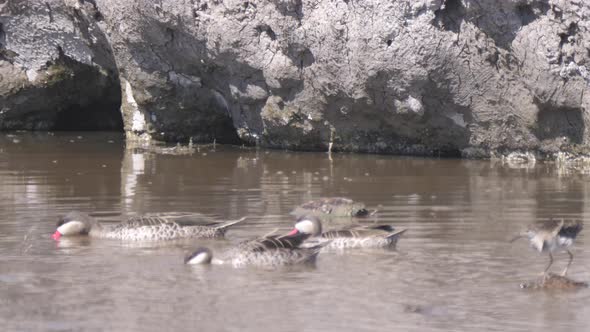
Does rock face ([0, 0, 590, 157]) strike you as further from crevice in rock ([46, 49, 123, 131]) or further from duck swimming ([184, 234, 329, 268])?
duck swimming ([184, 234, 329, 268])

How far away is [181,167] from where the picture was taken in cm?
1666

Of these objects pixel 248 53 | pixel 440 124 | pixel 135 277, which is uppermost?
pixel 248 53

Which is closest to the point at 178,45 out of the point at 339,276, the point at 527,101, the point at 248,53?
the point at 248,53

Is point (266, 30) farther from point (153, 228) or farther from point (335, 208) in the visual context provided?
point (153, 228)

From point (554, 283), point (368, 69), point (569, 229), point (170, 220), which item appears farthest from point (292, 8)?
point (554, 283)

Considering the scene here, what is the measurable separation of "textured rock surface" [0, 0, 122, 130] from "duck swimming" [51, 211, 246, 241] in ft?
26.9

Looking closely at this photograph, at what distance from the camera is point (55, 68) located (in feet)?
69.8

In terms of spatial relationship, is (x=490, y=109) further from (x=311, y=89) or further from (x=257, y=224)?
(x=257, y=224)

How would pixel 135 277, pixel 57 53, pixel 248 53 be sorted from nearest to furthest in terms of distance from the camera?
pixel 135 277 < pixel 248 53 < pixel 57 53

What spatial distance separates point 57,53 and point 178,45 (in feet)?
13.2

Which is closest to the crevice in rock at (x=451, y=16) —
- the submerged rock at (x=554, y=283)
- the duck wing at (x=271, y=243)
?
the duck wing at (x=271, y=243)

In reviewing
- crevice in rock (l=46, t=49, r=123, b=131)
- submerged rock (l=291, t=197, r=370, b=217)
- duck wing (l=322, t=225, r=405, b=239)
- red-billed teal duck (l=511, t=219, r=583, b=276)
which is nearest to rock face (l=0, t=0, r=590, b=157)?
crevice in rock (l=46, t=49, r=123, b=131)

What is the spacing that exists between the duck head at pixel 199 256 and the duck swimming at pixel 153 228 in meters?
1.32

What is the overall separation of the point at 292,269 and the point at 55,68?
1284cm
